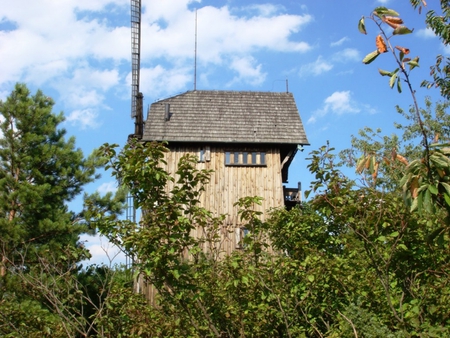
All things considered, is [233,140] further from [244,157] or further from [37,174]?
[37,174]

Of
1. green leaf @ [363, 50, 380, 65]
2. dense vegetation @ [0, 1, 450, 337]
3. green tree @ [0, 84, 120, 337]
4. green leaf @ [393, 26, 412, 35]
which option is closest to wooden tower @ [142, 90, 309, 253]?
green tree @ [0, 84, 120, 337]

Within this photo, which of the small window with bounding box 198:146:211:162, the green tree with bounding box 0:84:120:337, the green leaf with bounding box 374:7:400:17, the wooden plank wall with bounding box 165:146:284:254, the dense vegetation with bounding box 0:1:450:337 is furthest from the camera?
the small window with bounding box 198:146:211:162

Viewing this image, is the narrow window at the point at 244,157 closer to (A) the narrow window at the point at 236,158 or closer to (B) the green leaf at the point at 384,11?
(A) the narrow window at the point at 236,158

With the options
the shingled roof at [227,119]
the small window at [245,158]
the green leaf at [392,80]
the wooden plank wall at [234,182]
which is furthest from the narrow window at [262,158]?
the green leaf at [392,80]

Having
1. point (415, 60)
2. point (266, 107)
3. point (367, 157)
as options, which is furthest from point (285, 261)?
point (266, 107)

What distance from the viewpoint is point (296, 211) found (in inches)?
434

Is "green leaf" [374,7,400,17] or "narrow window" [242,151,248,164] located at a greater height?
"narrow window" [242,151,248,164]

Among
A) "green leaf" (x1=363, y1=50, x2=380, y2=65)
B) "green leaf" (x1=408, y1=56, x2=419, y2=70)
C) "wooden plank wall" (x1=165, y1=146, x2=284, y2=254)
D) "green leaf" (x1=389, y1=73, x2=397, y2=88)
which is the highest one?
"wooden plank wall" (x1=165, y1=146, x2=284, y2=254)

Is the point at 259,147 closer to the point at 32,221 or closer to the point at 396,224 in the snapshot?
the point at 32,221

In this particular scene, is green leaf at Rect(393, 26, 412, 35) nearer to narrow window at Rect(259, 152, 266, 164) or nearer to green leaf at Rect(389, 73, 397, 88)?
green leaf at Rect(389, 73, 397, 88)

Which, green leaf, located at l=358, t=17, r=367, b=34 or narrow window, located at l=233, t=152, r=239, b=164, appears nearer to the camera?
green leaf, located at l=358, t=17, r=367, b=34

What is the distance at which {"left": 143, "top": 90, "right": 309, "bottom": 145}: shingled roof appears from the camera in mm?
20812

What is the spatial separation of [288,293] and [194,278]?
126cm

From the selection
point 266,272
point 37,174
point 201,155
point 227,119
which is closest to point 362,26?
point 266,272
